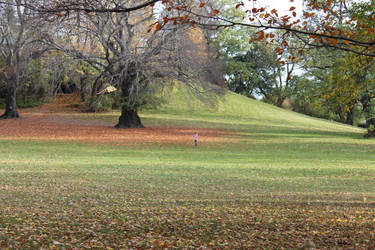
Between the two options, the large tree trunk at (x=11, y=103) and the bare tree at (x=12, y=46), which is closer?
the bare tree at (x=12, y=46)

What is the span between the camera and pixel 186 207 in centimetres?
904

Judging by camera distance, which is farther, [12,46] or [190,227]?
[12,46]

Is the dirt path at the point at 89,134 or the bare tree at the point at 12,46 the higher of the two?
the bare tree at the point at 12,46

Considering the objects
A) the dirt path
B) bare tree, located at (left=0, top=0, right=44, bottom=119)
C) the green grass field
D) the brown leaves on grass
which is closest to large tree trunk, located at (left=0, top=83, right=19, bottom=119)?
bare tree, located at (left=0, top=0, right=44, bottom=119)

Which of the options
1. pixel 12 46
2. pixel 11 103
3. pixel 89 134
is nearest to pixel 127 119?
pixel 89 134

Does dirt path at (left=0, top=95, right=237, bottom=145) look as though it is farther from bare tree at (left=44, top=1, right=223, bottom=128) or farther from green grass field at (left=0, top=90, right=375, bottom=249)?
green grass field at (left=0, top=90, right=375, bottom=249)

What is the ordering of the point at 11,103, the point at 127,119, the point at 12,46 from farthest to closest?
the point at 11,103 < the point at 12,46 < the point at 127,119

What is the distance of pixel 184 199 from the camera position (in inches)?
396

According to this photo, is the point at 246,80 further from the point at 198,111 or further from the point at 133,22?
the point at 133,22

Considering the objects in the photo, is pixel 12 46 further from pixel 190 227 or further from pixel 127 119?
pixel 190 227

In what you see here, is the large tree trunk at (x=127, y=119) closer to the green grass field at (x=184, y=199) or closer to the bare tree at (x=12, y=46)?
the bare tree at (x=12, y=46)

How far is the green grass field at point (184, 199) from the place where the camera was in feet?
21.3

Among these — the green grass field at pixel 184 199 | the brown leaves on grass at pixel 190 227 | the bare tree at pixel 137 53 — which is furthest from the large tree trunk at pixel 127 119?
the brown leaves on grass at pixel 190 227

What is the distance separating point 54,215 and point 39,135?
2205 centimetres
